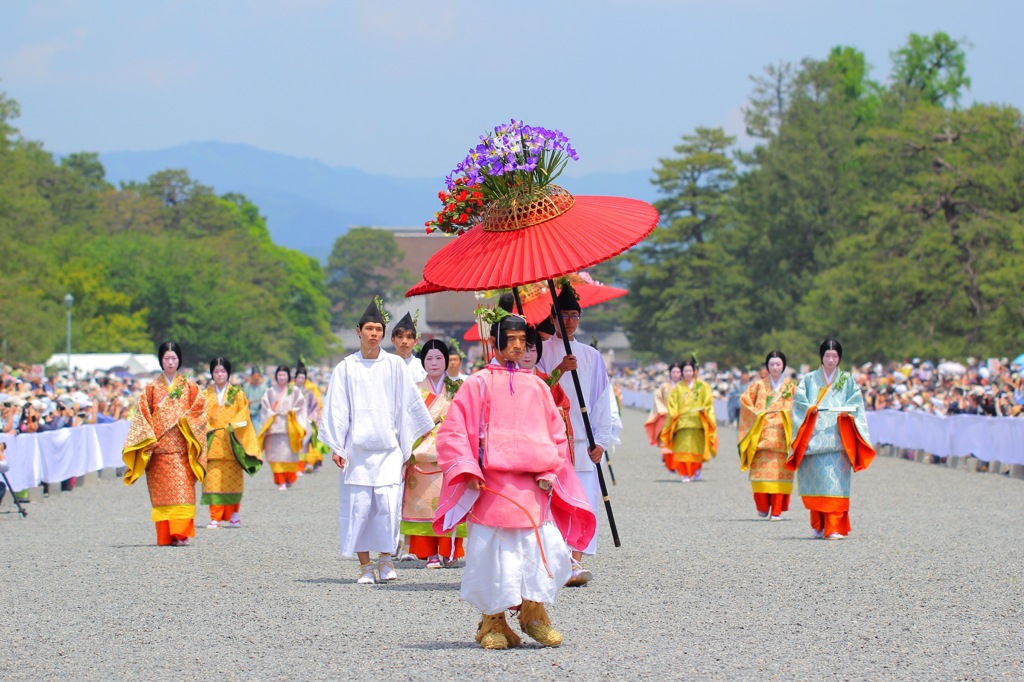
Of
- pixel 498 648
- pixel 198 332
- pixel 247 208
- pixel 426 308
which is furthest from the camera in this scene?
pixel 426 308

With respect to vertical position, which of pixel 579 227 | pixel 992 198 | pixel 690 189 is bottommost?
pixel 579 227

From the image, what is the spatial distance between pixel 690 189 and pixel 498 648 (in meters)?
66.9

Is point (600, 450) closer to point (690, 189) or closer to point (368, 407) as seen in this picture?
point (368, 407)

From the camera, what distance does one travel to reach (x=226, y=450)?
48.3 feet

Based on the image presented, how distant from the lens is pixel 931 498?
17078mm

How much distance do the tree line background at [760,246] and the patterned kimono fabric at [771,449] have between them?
1820 centimetres

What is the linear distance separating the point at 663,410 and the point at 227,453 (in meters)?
10.2

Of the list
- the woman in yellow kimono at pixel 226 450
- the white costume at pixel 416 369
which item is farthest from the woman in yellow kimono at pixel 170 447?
the white costume at pixel 416 369

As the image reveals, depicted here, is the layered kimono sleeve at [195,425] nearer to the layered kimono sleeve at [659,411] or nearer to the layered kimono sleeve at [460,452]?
the layered kimono sleeve at [460,452]

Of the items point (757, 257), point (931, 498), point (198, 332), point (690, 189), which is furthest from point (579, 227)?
point (690, 189)

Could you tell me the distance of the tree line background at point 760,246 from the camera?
36.2 metres

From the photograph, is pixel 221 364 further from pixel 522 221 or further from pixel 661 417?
pixel 661 417

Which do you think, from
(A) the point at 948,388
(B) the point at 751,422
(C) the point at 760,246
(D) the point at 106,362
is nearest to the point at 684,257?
(C) the point at 760,246

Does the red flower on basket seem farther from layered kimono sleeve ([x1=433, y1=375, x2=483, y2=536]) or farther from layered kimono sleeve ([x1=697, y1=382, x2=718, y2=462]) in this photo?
layered kimono sleeve ([x1=697, y1=382, x2=718, y2=462])
